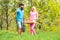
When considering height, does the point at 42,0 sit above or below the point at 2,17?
above

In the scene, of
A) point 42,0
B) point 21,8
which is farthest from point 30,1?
point 21,8

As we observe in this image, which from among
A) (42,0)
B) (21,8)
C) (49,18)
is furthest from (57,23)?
(21,8)

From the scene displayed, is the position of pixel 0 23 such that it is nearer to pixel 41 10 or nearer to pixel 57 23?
pixel 41 10

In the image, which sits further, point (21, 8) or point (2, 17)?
point (2, 17)

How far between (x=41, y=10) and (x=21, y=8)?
720 inches

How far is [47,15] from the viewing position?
31766 mm

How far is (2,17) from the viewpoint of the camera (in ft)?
104

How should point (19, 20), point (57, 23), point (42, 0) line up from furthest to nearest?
point (57, 23), point (42, 0), point (19, 20)

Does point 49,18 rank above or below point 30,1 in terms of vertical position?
below

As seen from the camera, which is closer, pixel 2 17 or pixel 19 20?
pixel 19 20

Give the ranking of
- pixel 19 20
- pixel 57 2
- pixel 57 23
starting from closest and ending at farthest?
pixel 19 20 → pixel 57 2 → pixel 57 23

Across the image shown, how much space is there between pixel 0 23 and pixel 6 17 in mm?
1065

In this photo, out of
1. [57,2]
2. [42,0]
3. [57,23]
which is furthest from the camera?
[57,23]

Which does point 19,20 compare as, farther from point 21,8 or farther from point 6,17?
point 6,17
